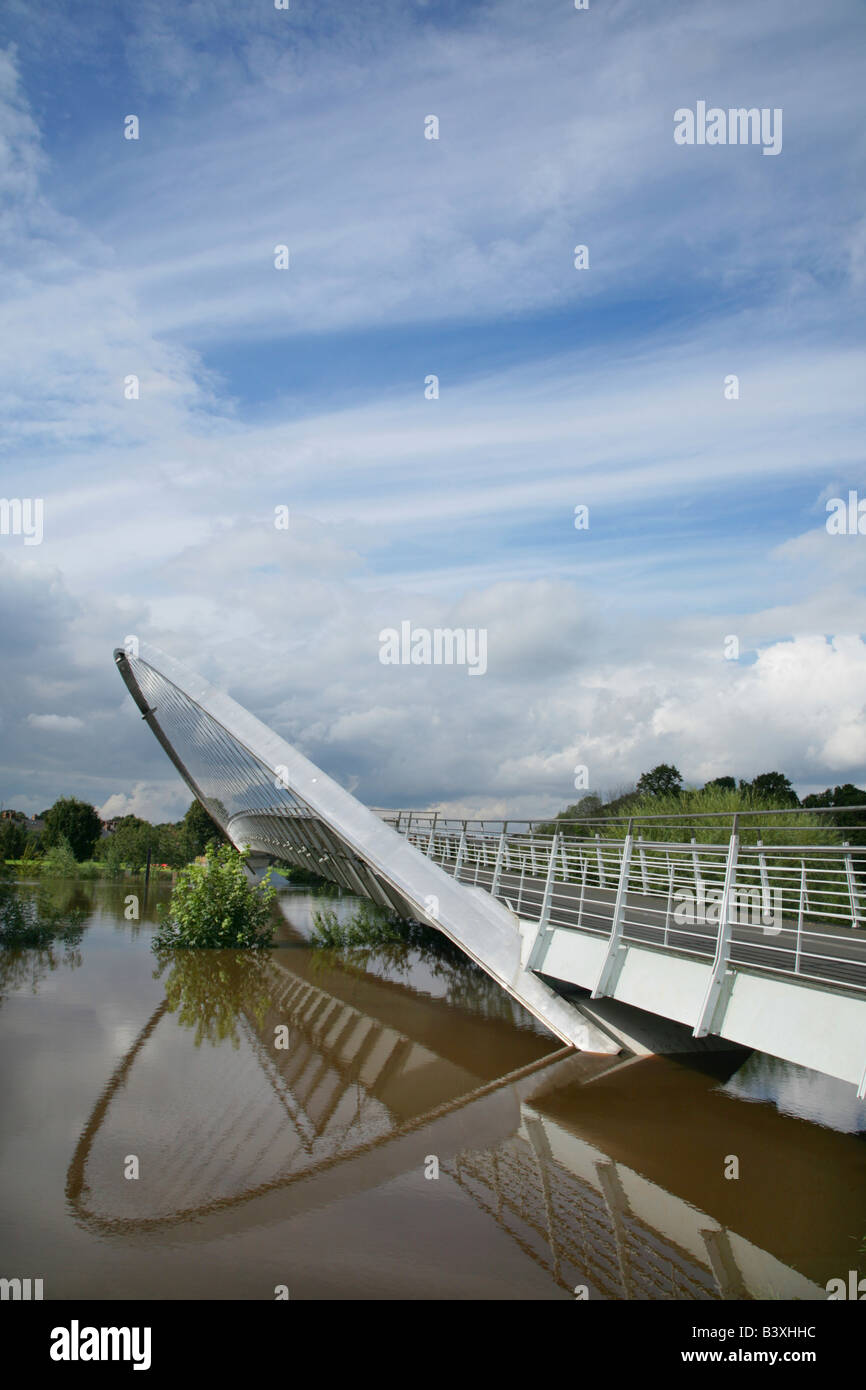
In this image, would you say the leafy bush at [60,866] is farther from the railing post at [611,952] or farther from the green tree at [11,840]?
the railing post at [611,952]

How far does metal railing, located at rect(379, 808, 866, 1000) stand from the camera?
671cm

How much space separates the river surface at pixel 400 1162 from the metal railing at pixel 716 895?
1.65m

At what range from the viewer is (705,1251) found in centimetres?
596

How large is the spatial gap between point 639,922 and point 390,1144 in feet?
13.4

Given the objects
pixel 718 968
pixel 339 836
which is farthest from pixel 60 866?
pixel 718 968

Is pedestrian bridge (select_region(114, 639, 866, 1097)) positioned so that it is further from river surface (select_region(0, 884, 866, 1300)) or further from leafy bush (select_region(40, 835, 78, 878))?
leafy bush (select_region(40, 835, 78, 878))

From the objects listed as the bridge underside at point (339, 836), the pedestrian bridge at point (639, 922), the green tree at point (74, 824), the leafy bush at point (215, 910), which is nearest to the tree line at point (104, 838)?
the green tree at point (74, 824)

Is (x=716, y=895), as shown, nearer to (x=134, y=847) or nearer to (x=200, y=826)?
(x=134, y=847)

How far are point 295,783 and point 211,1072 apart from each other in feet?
16.6

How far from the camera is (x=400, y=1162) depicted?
745cm

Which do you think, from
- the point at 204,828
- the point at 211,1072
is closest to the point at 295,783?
the point at 211,1072

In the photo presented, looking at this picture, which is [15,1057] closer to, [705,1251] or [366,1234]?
[366,1234]

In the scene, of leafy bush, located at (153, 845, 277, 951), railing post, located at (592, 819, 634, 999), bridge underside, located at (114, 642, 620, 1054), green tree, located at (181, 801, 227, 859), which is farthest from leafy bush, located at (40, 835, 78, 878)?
railing post, located at (592, 819, 634, 999)

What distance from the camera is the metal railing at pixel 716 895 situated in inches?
264
